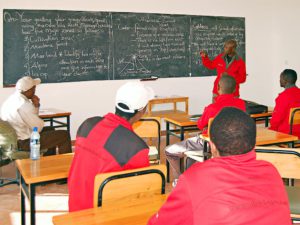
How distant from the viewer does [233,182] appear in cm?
138

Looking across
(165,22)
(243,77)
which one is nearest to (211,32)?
(165,22)

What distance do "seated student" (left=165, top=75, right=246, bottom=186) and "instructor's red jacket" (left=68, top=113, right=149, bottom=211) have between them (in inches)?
74.6

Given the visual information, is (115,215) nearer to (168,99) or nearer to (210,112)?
(210,112)

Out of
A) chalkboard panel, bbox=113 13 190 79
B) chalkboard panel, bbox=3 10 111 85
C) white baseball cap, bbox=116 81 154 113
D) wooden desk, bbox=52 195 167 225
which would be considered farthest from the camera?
chalkboard panel, bbox=113 13 190 79

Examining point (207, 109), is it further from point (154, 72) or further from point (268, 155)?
point (154, 72)

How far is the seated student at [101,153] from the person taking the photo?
2180mm

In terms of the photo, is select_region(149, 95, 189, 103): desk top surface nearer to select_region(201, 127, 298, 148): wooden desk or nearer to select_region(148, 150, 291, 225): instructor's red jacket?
select_region(201, 127, 298, 148): wooden desk

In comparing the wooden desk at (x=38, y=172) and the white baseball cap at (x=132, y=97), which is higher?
the white baseball cap at (x=132, y=97)

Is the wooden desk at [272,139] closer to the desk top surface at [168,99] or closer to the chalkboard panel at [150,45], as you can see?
the desk top surface at [168,99]

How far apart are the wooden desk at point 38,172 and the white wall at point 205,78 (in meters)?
3.48

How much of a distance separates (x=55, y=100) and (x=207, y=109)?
10.8ft

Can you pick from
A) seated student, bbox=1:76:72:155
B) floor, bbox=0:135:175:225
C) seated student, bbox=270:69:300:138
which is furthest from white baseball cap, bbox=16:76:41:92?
seated student, bbox=270:69:300:138

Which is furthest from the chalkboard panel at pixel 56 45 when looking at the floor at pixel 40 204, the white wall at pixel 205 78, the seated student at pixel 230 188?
the seated student at pixel 230 188

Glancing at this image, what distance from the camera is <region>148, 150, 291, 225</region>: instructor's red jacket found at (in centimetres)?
137
